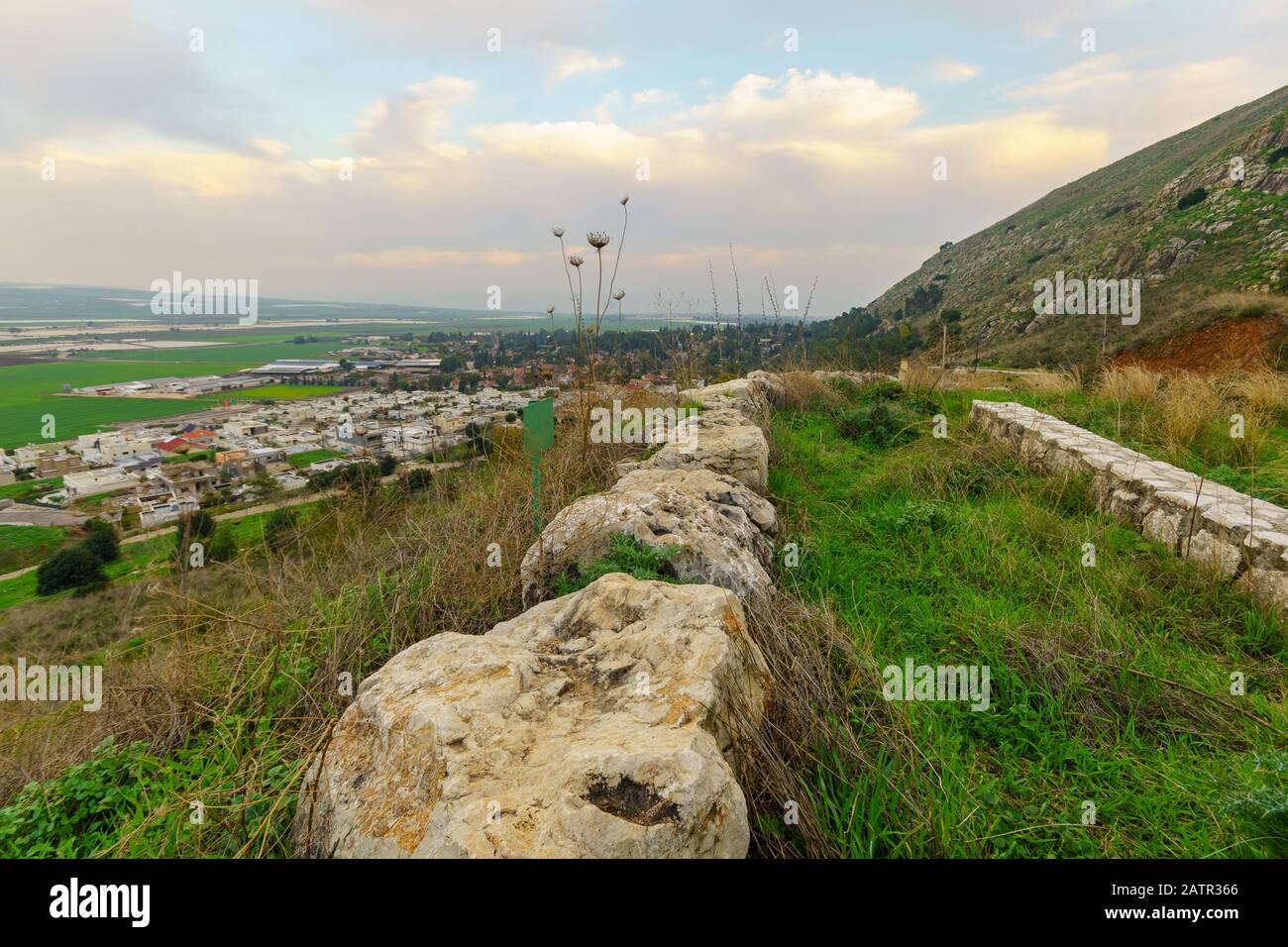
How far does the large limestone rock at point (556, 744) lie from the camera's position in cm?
128

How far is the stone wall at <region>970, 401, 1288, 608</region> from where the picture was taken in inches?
129

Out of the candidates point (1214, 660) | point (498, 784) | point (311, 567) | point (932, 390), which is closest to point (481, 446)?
point (311, 567)

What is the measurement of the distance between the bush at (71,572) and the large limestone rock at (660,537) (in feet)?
16.1

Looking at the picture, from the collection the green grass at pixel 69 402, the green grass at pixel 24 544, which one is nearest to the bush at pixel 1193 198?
the green grass at pixel 69 402

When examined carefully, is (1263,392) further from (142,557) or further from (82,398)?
(82,398)

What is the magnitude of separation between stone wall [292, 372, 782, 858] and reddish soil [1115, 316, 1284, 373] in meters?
17.4

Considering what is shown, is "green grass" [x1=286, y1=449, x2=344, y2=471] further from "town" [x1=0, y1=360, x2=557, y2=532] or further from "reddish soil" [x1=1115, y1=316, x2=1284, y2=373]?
"reddish soil" [x1=1115, y1=316, x2=1284, y2=373]

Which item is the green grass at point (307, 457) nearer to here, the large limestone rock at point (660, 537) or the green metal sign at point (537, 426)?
the green metal sign at point (537, 426)

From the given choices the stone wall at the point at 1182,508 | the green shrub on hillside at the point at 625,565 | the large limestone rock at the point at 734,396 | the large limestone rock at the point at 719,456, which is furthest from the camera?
the large limestone rock at the point at 734,396

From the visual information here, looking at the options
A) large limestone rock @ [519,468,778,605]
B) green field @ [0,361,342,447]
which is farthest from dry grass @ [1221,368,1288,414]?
green field @ [0,361,342,447]

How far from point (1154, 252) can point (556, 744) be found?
3390cm

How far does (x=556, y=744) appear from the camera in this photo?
1.60 meters
